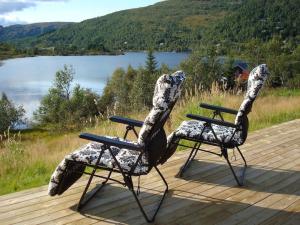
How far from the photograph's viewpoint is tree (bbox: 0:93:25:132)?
41156mm

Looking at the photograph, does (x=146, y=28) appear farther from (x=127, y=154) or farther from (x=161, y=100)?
(x=161, y=100)

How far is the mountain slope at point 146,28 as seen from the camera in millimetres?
125625

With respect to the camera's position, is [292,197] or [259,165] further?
[259,165]

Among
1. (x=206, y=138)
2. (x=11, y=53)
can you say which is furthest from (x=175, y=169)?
(x=11, y=53)

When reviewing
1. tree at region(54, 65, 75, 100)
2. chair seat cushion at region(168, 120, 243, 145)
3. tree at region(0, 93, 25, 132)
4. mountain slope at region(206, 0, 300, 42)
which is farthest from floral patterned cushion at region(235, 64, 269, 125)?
mountain slope at region(206, 0, 300, 42)

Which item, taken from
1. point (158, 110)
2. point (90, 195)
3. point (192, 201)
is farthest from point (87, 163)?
point (192, 201)

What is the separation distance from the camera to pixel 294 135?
227 inches

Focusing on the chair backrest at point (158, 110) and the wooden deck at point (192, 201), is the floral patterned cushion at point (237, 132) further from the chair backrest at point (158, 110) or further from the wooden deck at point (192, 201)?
the chair backrest at point (158, 110)

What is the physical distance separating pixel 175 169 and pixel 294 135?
2.40 meters

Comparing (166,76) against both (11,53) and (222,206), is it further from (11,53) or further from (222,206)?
(11,53)

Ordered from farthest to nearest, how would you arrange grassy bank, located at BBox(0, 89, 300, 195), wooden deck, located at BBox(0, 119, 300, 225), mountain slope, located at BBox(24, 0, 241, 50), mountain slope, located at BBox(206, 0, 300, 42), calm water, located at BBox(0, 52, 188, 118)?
1. mountain slope, located at BBox(24, 0, 241, 50)
2. mountain slope, located at BBox(206, 0, 300, 42)
3. calm water, located at BBox(0, 52, 188, 118)
4. grassy bank, located at BBox(0, 89, 300, 195)
5. wooden deck, located at BBox(0, 119, 300, 225)

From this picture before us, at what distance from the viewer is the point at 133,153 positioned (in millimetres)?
3207

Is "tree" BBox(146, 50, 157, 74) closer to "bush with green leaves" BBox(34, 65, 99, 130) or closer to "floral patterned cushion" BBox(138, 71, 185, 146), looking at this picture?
"bush with green leaves" BBox(34, 65, 99, 130)

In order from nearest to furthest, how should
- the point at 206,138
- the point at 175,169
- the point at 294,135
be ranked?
the point at 206,138, the point at 175,169, the point at 294,135
